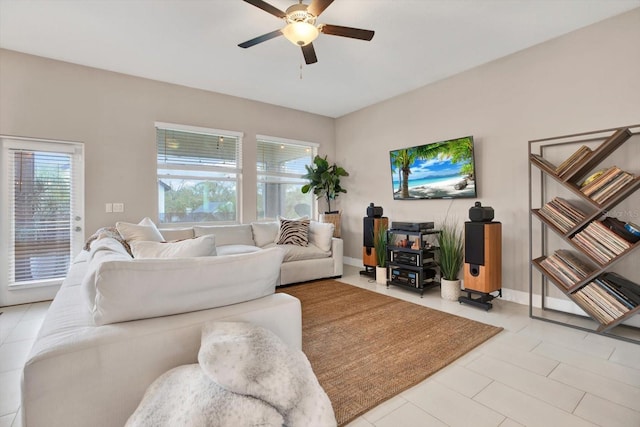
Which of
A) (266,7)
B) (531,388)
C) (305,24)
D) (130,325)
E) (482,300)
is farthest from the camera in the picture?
(482,300)

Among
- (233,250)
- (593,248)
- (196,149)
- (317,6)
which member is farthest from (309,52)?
(593,248)

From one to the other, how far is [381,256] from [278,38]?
292 cm

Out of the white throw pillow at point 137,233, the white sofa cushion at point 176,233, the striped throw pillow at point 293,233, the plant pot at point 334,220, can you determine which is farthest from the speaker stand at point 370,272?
the white throw pillow at point 137,233

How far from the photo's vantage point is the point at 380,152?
492cm

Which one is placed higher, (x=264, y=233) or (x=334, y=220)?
(x=334, y=220)

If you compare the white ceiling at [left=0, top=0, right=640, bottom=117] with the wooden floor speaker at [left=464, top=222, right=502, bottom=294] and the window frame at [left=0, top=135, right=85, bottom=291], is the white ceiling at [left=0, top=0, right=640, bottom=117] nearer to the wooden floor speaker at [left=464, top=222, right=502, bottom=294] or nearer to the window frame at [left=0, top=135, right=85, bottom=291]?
the window frame at [left=0, top=135, right=85, bottom=291]

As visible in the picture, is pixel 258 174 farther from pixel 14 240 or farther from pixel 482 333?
pixel 482 333

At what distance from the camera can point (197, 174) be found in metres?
4.49

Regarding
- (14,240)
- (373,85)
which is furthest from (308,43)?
(14,240)

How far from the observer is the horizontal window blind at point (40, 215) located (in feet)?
11.1

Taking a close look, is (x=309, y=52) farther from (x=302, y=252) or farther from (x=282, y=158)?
(x=282, y=158)

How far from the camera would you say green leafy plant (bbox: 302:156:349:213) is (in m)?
5.23

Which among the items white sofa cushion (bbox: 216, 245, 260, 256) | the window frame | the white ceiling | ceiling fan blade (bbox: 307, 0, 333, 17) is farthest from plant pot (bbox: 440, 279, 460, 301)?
the window frame

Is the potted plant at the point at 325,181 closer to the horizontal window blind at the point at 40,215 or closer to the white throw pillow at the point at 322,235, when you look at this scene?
the white throw pillow at the point at 322,235
